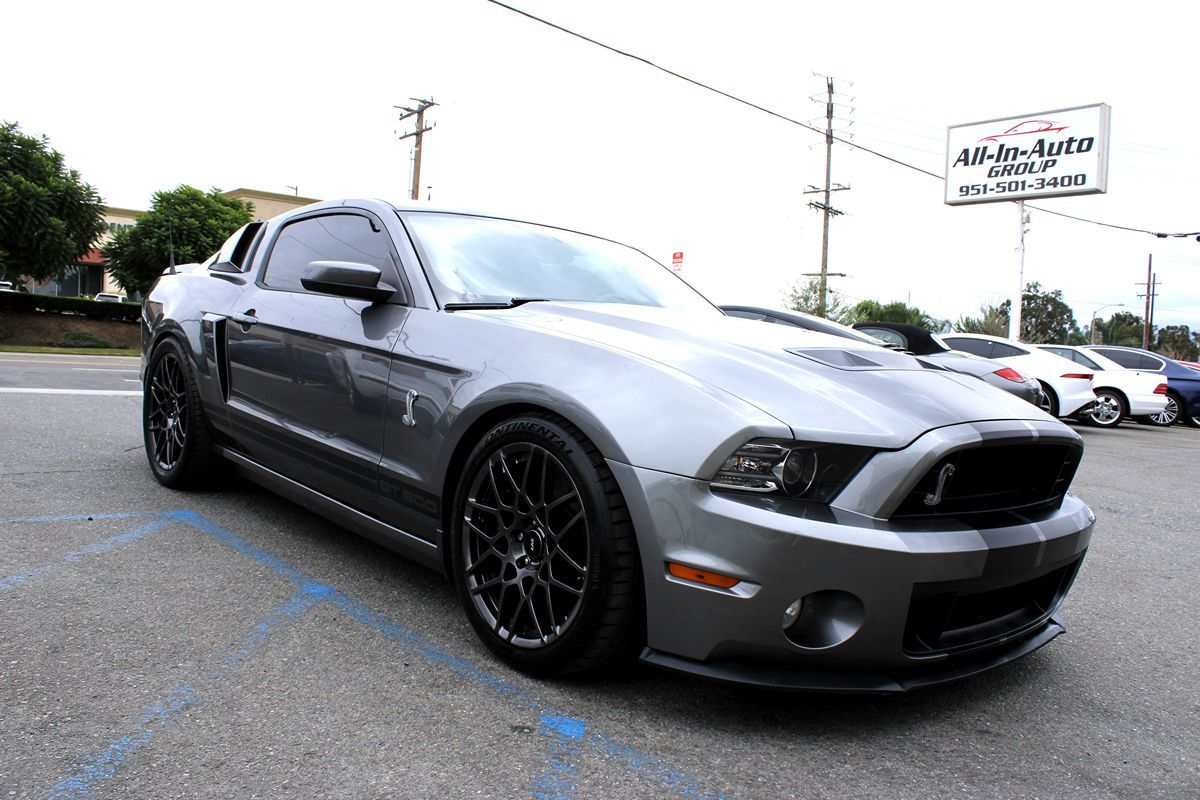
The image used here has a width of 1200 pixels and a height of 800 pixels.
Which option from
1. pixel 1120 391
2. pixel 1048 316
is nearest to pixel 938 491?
pixel 1120 391

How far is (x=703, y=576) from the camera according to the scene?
2086 mm

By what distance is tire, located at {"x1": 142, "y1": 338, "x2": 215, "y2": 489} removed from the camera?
425 cm

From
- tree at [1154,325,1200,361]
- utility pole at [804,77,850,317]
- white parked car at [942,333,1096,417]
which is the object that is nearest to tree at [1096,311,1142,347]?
tree at [1154,325,1200,361]

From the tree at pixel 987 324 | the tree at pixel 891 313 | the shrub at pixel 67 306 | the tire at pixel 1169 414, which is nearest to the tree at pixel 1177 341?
the tree at pixel 891 313

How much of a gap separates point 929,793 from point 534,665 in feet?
3.48

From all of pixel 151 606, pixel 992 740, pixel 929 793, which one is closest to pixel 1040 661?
pixel 992 740

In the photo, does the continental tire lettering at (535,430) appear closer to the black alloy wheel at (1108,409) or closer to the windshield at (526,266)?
the windshield at (526,266)

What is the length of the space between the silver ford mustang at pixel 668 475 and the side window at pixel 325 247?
6 cm

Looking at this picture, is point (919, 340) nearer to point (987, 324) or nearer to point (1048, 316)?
point (987, 324)

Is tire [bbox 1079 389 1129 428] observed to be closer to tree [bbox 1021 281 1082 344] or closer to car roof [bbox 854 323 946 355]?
car roof [bbox 854 323 946 355]

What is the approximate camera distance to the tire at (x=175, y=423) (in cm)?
425

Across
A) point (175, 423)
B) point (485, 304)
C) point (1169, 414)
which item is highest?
point (485, 304)

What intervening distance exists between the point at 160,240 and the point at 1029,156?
1269 inches

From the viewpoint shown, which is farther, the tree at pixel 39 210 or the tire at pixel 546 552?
the tree at pixel 39 210
